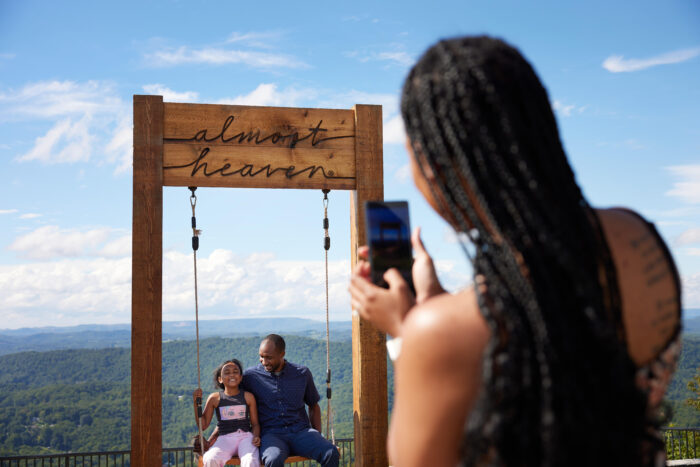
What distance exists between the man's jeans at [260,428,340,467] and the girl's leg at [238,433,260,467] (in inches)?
2.1

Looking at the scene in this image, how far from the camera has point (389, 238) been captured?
4.23 ft

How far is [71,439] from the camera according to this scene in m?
21.8

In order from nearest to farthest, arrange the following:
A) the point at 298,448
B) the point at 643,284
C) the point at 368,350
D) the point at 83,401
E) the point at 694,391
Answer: the point at 643,284 → the point at 368,350 → the point at 298,448 → the point at 694,391 → the point at 83,401

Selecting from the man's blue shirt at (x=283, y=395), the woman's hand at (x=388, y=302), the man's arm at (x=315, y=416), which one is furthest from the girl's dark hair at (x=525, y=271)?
the man's arm at (x=315, y=416)

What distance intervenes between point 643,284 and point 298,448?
13.0ft

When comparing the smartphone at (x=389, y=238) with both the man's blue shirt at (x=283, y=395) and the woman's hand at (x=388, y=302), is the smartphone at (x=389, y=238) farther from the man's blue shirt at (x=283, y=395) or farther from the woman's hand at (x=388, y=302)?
the man's blue shirt at (x=283, y=395)

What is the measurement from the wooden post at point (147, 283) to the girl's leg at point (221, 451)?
1.85ft

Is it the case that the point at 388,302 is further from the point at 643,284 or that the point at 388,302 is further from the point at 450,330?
the point at 643,284

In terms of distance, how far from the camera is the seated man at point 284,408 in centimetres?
423

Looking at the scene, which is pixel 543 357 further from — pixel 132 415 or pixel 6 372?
pixel 6 372

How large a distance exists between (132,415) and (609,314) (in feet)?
11.5

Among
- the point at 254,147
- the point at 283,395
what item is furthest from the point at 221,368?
the point at 254,147

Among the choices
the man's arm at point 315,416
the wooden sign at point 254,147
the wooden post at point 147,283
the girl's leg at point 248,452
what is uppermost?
the wooden sign at point 254,147

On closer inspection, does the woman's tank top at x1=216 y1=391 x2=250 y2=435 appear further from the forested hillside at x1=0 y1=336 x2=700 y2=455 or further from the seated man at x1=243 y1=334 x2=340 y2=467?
the forested hillside at x1=0 y1=336 x2=700 y2=455
